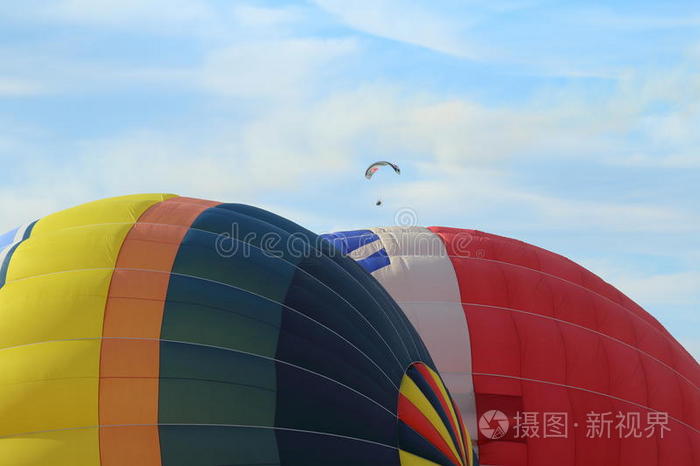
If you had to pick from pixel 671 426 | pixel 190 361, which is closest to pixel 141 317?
pixel 190 361

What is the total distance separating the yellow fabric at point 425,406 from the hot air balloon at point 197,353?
2cm

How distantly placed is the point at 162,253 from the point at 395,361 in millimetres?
2261

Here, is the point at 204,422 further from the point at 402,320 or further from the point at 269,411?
the point at 402,320

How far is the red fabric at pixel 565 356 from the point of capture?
12492 mm

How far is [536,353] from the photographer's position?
42.0 ft

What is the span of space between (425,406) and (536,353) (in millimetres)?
4084

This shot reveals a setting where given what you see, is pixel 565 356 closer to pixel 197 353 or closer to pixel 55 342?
pixel 197 353

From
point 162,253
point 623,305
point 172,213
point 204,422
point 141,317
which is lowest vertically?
point 204,422

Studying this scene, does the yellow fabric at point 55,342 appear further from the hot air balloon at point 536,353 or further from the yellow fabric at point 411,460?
the hot air balloon at point 536,353

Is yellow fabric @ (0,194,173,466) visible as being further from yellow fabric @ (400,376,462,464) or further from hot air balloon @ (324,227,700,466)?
hot air balloon @ (324,227,700,466)

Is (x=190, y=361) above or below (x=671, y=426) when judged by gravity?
below

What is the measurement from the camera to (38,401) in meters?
7.74

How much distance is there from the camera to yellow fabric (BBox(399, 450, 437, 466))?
8.47 metres

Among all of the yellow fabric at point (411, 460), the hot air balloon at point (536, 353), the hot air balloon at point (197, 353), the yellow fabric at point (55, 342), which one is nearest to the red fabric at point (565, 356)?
the hot air balloon at point (536, 353)
